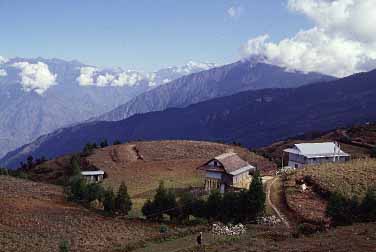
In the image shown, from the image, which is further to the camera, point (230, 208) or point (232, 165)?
point (232, 165)

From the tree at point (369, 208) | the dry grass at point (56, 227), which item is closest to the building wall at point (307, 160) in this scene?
the dry grass at point (56, 227)

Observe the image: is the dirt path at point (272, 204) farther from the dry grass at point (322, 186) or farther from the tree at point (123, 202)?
the tree at point (123, 202)

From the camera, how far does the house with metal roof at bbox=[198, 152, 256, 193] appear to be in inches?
2393

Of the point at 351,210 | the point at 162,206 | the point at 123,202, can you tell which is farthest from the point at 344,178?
the point at 123,202

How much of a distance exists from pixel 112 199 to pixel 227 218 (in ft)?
42.3

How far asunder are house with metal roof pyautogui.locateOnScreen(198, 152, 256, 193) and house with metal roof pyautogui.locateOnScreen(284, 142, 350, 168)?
1534 cm

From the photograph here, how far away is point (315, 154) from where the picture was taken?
75.8 m

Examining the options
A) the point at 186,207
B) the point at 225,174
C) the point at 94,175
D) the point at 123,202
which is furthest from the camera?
the point at 94,175

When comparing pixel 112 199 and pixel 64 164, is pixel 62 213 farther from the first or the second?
pixel 64 164

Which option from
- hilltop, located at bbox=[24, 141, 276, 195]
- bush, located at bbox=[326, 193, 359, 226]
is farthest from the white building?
bush, located at bbox=[326, 193, 359, 226]

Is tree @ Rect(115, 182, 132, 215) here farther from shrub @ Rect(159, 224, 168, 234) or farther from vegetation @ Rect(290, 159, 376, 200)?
vegetation @ Rect(290, 159, 376, 200)

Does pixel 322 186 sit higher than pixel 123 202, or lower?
higher

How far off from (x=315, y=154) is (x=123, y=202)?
36.0 meters

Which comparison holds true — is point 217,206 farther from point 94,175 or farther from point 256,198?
point 94,175
